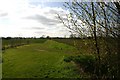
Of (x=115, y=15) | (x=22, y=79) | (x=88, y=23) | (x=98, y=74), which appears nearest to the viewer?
(x=115, y=15)

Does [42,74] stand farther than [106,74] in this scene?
Yes

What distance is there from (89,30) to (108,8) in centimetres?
71

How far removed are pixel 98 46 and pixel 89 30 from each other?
436 millimetres

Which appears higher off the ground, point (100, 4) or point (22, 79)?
point (100, 4)

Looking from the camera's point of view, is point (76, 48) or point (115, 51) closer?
point (115, 51)

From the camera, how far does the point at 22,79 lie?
64.7 ft

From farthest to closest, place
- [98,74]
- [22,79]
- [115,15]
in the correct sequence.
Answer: [22,79]
[98,74]
[115,15]

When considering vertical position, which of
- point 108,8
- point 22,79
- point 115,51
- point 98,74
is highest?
point 108,8

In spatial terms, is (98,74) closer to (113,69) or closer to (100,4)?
(113,69)

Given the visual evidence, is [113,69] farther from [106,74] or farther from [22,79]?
[22,79]

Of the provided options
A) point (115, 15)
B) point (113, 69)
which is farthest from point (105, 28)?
point (113, 69)

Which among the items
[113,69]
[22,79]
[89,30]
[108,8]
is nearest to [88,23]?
[89,30]

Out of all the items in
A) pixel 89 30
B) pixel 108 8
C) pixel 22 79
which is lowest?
pixel 22 79

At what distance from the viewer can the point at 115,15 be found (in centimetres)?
578
